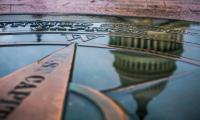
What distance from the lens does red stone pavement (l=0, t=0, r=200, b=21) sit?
8.53m

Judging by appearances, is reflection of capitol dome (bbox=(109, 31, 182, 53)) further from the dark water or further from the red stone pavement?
the red stone pavement

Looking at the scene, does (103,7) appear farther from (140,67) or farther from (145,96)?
(145,96)

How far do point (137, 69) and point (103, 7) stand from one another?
5.69m

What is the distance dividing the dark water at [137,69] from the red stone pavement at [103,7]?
9.83ft

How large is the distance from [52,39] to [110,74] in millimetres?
1713

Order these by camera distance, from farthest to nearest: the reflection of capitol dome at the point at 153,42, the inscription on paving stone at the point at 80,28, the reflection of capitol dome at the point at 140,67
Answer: the inscription on paving stone at the point at 80,28, the reflection of capitol dome at the point at 153,42, the reflection of capitol dome at the point at 140,67

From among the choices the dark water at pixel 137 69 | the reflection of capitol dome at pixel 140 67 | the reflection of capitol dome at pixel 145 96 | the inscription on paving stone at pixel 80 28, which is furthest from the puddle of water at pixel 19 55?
A: the reflection of capitol dome at pixel 145 96

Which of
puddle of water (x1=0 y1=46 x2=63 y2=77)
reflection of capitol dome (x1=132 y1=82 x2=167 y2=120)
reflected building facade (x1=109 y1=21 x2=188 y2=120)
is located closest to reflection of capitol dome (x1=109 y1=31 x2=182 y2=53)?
reflected building facade (x1=109 y1=21 x2=188 y2=120)

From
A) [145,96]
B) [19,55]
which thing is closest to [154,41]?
[19,55]

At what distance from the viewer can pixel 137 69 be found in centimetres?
403

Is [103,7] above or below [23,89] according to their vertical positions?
above

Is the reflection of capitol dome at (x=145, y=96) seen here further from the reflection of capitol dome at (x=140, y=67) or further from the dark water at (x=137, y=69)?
the reflection of capitol dome at (x=140, y=67)

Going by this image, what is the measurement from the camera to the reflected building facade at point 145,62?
3.09 meters

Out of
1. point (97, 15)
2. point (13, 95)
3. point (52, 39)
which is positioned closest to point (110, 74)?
point (13, 95)
